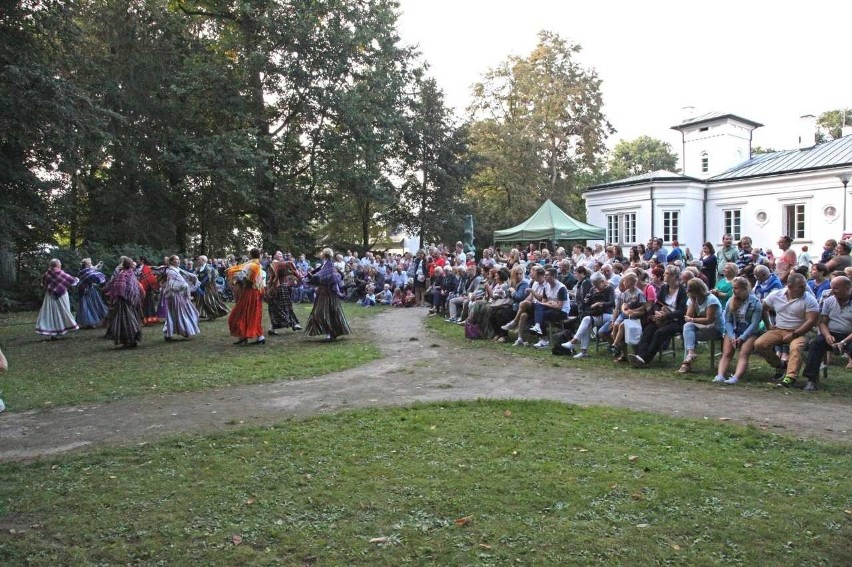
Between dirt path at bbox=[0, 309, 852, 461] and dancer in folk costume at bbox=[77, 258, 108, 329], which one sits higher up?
dancer in folk costume at bbox=[77, 258, 108, 329]

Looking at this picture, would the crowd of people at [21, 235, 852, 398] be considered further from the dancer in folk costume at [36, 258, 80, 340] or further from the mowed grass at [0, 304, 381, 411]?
the mowed grass at [0, 304, 381, 411]

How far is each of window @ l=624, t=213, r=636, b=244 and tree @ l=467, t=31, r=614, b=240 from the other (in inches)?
296

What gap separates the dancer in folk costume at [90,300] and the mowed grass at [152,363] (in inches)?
41.0

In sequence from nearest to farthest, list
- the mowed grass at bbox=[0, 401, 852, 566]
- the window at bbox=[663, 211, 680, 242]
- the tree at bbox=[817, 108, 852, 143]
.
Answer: the mowed grass at bbox=[0, 401, 852, 566], the window at bbox=[663, 211, 680, 242], the tree at bbox=[817, 108, 852, 143]

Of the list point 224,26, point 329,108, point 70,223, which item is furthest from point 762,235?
point 70,223

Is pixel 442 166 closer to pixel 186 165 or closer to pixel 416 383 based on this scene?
pixel 186 165

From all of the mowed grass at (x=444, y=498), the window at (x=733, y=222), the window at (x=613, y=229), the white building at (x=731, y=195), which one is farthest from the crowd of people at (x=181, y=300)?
the window at (x=733, y=222)

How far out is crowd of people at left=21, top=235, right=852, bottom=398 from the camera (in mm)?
8641

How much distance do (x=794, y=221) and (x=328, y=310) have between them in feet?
86.2

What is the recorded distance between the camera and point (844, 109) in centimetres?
5772

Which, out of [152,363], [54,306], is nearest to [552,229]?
[54,306]

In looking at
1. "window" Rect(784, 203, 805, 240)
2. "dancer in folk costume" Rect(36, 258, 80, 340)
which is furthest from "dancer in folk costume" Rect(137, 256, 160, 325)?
"window" Rect(784, 203, 805, 240)

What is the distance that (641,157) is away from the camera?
72.2m

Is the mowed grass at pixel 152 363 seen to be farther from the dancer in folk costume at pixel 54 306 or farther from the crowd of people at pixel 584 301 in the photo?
the crowd of people at pixel 584 301
